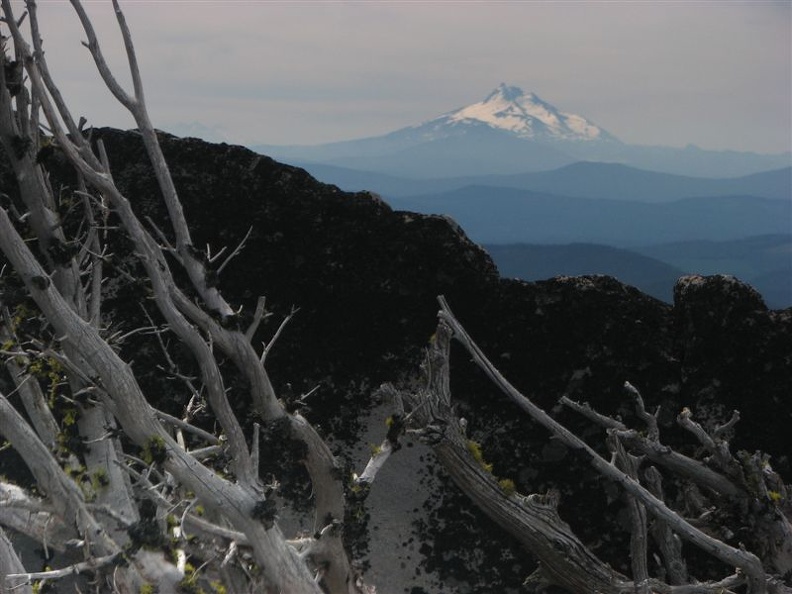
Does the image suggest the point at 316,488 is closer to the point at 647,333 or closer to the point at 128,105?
the point at 128,105

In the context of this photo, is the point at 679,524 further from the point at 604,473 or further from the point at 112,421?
the point at 112,421

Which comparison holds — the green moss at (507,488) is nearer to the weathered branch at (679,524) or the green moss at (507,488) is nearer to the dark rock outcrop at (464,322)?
the weathered branch at (679,524)

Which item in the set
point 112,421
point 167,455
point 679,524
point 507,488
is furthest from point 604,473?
point 112,421

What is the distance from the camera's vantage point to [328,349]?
77.2 ft

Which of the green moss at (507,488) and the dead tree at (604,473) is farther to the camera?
the green moss at (507,488)

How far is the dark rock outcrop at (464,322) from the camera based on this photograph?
66.0 feet

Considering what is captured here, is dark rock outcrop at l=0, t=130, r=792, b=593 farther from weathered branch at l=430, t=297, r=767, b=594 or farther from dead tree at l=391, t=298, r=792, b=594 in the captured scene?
weathered branch at l=430, t=297, r=767, b=594

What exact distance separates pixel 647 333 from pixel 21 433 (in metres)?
16.8

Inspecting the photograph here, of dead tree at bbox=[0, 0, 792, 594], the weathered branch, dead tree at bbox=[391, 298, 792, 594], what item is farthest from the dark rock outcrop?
the weathered branch

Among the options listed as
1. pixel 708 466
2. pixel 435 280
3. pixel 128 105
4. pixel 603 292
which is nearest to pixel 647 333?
pixel 603 292

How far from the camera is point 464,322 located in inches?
899

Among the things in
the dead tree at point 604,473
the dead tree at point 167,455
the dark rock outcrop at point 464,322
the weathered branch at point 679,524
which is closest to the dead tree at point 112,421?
the dead tree at point 167,455

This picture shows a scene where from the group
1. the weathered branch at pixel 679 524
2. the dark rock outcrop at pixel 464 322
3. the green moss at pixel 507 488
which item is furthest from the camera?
the dark rock outcrop at pixel 464 322

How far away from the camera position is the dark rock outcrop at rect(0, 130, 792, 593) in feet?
66.0
